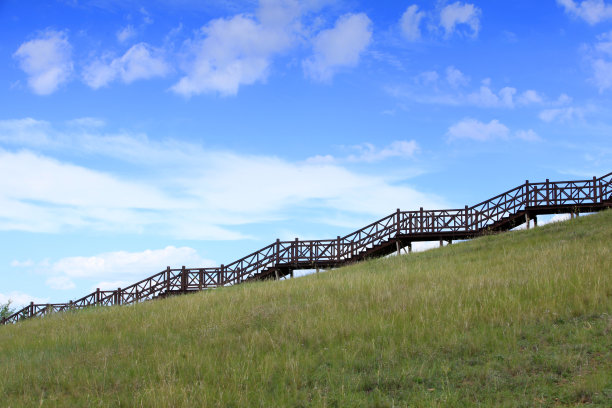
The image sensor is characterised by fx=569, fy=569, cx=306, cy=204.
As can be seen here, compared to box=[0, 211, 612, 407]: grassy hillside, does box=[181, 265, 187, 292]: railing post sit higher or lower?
higher

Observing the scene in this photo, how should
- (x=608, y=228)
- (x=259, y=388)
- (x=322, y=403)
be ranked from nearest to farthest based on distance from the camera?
(x=322, y=403) < (x=259, y=388) < (x=608, y=228)

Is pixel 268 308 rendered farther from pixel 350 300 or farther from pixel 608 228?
pixel 608 228

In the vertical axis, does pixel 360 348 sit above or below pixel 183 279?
below

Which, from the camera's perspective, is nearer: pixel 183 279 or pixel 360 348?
pixel 360 348

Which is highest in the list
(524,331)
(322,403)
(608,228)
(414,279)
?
(608,228)

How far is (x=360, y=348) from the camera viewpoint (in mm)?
9664

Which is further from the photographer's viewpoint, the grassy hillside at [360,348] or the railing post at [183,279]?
the railing post at [183,279]

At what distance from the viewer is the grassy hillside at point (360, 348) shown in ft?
26.3

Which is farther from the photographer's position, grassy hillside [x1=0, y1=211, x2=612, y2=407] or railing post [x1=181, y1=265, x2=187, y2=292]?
railing post [x1=181, y1=265, x2=187, y2=292]

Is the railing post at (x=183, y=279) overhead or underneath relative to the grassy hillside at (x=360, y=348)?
overhead

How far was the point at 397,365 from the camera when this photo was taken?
8.91 m

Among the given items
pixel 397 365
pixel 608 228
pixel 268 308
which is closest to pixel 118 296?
pixel 268 308

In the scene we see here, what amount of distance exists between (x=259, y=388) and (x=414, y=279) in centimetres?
809

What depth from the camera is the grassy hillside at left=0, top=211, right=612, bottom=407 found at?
26.3 ft
